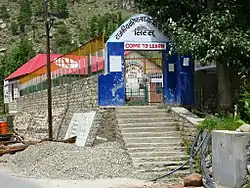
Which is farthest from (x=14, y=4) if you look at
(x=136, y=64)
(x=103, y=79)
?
(x=103, y=79)

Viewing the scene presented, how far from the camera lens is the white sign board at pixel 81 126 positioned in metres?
20.9

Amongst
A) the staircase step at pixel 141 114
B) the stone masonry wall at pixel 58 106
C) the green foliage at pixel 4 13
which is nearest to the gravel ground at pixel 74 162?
the staircase step at pixel 141 114

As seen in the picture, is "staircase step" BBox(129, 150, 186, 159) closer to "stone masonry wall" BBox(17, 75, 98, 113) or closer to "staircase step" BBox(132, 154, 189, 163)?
"staircase step" BBox(132, 154, 189, 163)

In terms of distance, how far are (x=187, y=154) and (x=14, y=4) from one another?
96.3m

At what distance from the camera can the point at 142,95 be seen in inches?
957

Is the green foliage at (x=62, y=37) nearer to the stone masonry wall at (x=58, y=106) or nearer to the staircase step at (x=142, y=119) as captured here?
the stone masonry wall at (x=58, y=106)

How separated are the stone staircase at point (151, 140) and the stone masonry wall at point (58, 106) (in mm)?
1725

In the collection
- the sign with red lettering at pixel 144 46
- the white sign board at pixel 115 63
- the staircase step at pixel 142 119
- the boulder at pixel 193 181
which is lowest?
the boulder at pixel 193 181

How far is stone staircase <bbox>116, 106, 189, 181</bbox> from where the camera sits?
53.1 ft

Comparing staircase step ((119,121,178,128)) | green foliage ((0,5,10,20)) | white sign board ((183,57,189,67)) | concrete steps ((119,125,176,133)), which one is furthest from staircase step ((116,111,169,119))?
green foliage ((0,5,10,20))

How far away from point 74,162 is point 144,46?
22.5 feet

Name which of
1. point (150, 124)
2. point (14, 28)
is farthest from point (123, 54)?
point (14, 28)

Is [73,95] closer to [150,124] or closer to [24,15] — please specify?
[150,124]

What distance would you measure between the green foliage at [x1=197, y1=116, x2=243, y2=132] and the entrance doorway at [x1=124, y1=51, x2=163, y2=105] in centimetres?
687
